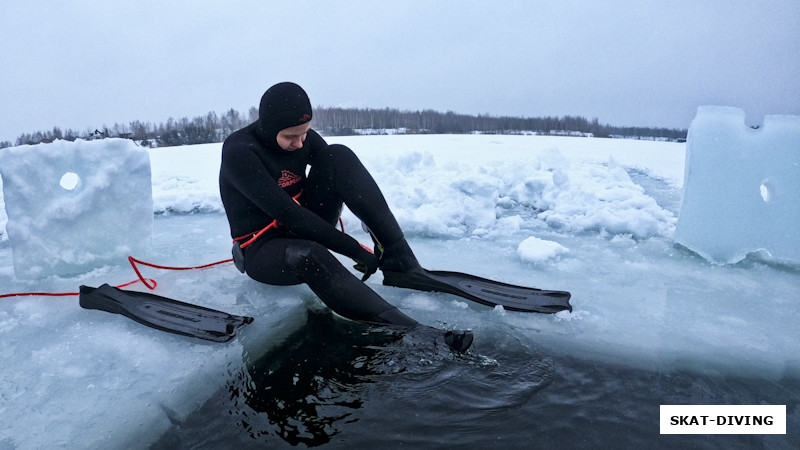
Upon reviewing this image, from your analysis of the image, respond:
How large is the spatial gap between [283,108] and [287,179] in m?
0.44

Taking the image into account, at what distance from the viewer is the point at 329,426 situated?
5.24 feet

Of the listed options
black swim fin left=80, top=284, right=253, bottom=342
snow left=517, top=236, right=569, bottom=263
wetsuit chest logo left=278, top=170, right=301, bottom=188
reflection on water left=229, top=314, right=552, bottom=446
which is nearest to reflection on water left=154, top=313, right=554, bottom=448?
reflection on water left=229, top=314, right=552, bottom=446

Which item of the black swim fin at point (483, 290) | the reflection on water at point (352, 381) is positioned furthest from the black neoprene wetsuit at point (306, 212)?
the black swim fin at point (483, 290)

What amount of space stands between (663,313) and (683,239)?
1.19m

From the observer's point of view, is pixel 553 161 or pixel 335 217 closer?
pixel 335 217

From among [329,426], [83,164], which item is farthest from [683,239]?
[83,164]

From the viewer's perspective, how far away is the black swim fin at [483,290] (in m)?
2.52

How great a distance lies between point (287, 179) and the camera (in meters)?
2.56

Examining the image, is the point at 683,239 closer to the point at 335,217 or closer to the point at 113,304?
the point at 335,217

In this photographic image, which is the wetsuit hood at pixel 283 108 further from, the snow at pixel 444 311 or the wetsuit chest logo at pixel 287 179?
the snow at pixel 444 311

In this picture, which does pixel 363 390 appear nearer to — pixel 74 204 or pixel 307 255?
pixel 307 255

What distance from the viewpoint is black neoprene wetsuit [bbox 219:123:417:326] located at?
2.18 m

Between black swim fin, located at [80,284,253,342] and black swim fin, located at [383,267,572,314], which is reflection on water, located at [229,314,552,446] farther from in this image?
black swim fin, located at [383,267,572,314]

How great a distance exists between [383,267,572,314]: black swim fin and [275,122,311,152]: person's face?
2.78 ft
